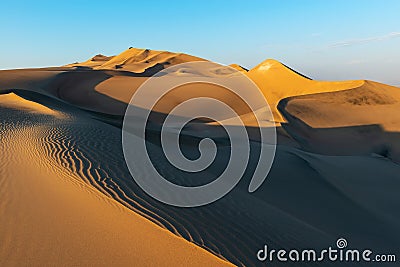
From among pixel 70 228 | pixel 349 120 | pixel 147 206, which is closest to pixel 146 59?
pixel 349 120

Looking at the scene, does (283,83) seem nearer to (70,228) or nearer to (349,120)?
(349,120)

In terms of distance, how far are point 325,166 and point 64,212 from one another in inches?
349

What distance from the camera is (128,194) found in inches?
176

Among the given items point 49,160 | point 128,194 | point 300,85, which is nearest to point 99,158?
point 49,160

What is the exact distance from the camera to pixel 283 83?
31047mm
